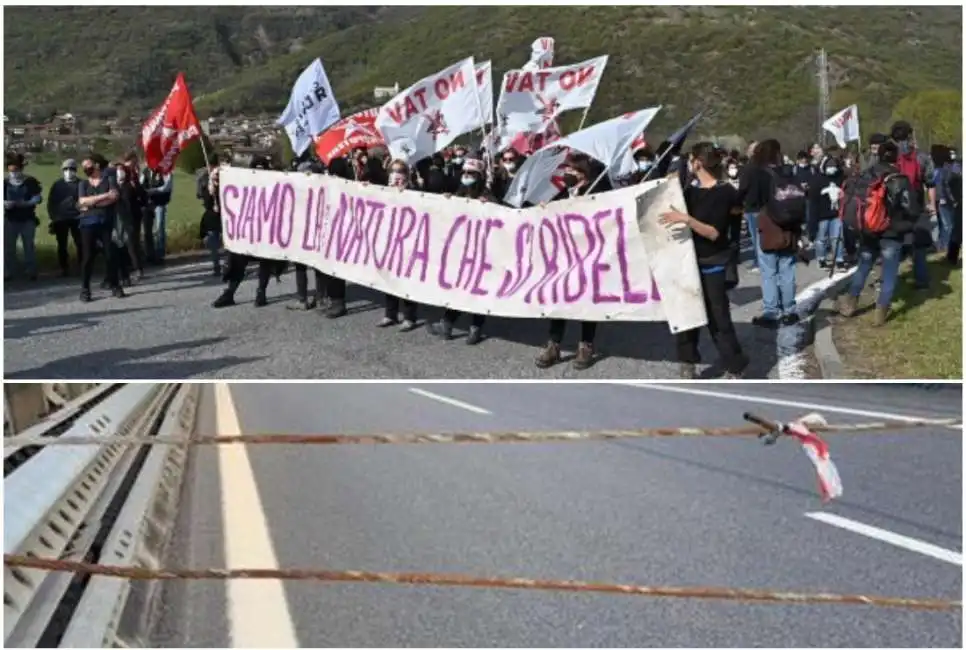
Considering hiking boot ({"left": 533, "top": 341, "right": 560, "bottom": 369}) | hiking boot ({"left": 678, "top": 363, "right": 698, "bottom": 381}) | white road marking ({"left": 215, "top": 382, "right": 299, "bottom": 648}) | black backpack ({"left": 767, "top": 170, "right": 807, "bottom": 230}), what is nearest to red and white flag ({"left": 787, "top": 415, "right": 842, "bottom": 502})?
white road marking ({"left": 215, "top": 382, "right": 299, "bottom": 648})

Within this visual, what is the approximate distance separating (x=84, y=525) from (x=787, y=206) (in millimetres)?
5121

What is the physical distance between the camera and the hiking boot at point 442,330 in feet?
22.1

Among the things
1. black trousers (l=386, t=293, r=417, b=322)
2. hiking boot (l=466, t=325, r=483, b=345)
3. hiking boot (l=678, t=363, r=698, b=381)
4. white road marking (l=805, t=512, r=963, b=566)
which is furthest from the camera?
black trousers (l=386, t=293, r=417, b=322)

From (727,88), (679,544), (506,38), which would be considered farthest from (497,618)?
(727,88)

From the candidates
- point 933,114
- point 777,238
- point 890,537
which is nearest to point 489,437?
point 890,537

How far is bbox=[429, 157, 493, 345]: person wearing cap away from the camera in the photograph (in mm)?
6566

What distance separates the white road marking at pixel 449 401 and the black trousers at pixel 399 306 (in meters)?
2.50

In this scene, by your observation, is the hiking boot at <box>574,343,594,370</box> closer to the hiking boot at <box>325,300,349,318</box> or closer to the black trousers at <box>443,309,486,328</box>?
the black trousers at <box>443,309,486,328</box>

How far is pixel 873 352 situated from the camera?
6613 mm

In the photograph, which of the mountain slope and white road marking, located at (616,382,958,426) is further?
white road marking, located at (616,382,958,426)

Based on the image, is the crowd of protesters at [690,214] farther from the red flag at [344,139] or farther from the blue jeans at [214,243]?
the red flag at [344,139]

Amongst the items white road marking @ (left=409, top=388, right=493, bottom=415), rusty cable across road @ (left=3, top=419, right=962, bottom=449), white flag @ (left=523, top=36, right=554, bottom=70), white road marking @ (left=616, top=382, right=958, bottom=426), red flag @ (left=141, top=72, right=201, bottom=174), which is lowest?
white road marking @ (left=409, top=388, right=493, bottom=415)

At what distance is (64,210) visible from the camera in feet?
31.0

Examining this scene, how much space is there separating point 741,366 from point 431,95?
11.5ft
